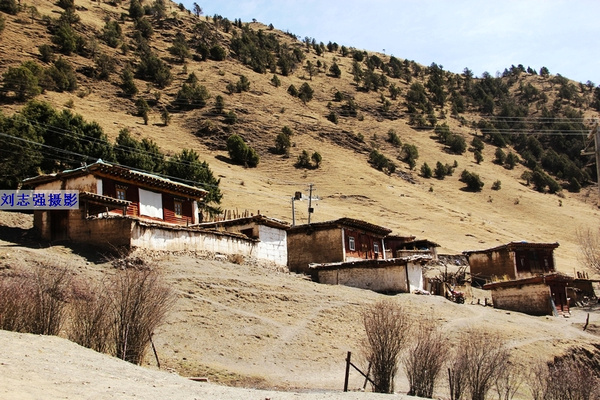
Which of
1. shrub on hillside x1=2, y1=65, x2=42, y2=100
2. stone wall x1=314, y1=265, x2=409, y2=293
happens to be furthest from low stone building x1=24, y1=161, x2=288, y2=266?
shrub on hillside x1=2, y1=65, x2=42, y2=100

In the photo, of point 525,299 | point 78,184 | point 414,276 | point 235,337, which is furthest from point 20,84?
point 525,299

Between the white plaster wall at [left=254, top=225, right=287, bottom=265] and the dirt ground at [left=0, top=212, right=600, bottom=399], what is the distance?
1935 millimetres

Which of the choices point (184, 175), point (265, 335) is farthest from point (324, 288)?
point (184, 175)

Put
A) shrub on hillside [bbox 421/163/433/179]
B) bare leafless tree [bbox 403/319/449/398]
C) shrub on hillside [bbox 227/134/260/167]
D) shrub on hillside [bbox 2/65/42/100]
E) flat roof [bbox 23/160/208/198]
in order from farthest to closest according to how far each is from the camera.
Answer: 1. shrub on hillside [bbox 421/163/433/179]
2. shrub on hillside [bbox 227/134/260/167]
3. shrub on hillside [bbox 2/65/42/100]
4. flat roof [bbox 23/160/208/198]
5. bare leafless tree [bbox 403/319/449/398]

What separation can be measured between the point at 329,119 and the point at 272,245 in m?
73.7

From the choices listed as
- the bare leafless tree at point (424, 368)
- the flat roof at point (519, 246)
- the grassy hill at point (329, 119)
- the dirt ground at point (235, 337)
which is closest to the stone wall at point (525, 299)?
the dirt ground at point (235, 337)

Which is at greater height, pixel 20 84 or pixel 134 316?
pixel 20 84

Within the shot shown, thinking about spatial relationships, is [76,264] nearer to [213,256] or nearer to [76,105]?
[213,256]

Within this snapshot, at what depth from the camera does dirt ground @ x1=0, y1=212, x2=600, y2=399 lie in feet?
42.9

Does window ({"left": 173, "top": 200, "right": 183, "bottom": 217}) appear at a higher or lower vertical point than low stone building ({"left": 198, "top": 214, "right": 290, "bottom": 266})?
higher

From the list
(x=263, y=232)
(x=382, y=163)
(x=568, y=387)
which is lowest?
(x=568, y=387)

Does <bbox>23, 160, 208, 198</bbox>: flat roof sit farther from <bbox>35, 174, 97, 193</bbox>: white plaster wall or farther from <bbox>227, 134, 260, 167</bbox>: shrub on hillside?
<bbox>227, 134, 260, 167</bbox>: shrub on hillside

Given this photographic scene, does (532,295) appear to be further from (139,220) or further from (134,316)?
(134,316)

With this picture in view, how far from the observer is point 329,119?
359 ft
